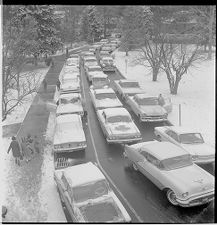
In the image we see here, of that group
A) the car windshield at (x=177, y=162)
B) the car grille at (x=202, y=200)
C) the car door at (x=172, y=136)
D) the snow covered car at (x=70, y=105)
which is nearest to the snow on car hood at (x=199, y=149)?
the car door at (x=172, y=136)

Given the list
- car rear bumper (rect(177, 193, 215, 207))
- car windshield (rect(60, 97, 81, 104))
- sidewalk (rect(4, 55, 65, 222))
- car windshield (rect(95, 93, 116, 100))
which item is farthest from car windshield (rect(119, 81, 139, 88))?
car rear bumper (rect(177, 193, 215, 207))

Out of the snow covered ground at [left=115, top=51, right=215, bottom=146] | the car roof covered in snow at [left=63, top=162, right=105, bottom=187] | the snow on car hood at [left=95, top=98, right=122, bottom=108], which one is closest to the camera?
the car roof covered in snow at [left=63, top=162, right=105, bottom=187]

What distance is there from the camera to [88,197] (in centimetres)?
916

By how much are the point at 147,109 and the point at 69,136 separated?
5260 millimetres

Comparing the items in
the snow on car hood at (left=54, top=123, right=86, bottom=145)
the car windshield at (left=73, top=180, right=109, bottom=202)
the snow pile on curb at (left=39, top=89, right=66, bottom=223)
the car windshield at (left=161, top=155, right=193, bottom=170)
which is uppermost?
the snow on car hood at (left=54, top=123, right=86, bottom=145)

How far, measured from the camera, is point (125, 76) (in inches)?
1252

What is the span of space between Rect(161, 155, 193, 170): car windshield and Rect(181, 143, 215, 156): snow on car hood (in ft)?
4.09

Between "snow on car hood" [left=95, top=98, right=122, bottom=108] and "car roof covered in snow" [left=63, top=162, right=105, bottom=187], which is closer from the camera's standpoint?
"car roof covered in snow" [left=63, top=162, right=105, bottom=187]

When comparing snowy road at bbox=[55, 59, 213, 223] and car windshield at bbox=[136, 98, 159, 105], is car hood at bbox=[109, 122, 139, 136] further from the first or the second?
car windshield at bbox=[136, 98, 159, 105]

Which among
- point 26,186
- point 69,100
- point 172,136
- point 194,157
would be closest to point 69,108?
point 69,100

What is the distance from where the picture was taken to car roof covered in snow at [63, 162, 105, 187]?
31.2 ft

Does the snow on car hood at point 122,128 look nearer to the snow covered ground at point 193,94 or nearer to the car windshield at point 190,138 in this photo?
the car windshield at point 190,138

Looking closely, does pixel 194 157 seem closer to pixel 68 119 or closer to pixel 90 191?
pixel 90 191
